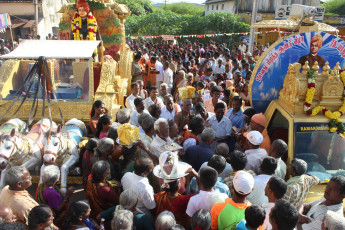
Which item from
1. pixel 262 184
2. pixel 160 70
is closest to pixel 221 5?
pixel 160 70

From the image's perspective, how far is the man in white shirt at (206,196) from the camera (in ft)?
9.50

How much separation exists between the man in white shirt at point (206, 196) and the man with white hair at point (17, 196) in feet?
5.46

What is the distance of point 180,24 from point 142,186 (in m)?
27.5

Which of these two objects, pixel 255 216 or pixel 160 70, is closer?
pixel 255 216

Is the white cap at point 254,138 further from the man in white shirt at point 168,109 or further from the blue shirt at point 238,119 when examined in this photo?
the man in white shirt at point 168,109

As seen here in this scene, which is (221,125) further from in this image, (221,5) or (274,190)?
(221,5)

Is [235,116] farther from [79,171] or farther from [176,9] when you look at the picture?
[176,9]

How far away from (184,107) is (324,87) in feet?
7.85

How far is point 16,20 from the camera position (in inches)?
982

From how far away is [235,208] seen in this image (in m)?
2.72

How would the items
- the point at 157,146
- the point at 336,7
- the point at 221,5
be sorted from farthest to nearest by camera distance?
the point at 336,7 < the point at 221,5 < the point at 157,146

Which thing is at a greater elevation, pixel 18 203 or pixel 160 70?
pixel 160 70

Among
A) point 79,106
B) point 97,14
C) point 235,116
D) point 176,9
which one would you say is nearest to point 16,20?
point 97,14

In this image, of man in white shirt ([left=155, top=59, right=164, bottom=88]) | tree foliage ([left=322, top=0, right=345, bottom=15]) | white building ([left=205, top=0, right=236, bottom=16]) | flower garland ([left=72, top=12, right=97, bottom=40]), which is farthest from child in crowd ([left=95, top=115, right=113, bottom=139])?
tree foliage ([left=322, top=0, right=345, bottom=15])
